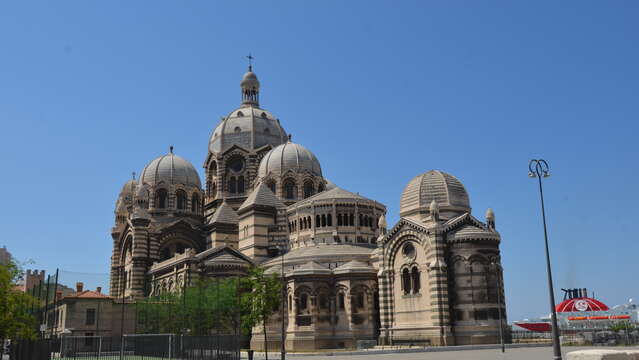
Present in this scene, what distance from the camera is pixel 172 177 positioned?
86.6m

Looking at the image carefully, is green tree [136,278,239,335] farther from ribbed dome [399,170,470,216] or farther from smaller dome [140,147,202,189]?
smaller dome [140,147,202,189]

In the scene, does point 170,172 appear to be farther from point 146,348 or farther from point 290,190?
point 146,348

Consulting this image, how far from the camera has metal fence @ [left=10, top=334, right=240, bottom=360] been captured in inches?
1435

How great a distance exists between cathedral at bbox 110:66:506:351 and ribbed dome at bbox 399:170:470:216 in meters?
0.11

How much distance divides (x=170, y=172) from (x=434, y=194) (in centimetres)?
3917

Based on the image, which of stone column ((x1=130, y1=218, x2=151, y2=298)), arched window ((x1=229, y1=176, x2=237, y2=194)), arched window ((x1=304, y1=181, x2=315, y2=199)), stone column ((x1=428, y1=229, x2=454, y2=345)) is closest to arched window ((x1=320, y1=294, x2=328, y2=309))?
stone column ((x1=428, y1=229, x2=454, y2=345))

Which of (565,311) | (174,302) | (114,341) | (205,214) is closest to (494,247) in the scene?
(174,302)

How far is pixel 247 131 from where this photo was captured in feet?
294

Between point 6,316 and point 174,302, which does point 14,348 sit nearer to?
point 6,316

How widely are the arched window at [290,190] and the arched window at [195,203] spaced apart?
1343cm

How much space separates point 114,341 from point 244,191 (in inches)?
1784

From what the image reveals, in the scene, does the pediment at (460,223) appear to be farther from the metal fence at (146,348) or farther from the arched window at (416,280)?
the metal fence at (146,348)

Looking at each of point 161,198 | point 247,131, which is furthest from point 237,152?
point 161,198

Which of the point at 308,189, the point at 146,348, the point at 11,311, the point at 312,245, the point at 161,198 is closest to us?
the point at 11,311
